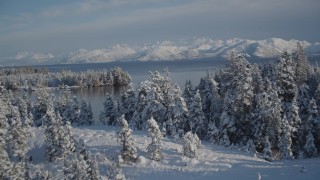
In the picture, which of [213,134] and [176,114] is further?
[176,114]

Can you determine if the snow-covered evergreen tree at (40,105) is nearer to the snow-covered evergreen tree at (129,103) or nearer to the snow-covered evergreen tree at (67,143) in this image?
the snow-covered evergreen tree at (129,103)

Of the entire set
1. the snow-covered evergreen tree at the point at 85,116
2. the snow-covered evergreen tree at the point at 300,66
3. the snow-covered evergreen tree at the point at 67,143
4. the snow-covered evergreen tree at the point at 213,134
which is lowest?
the snow-covered evergreen tree at the point at 85,116

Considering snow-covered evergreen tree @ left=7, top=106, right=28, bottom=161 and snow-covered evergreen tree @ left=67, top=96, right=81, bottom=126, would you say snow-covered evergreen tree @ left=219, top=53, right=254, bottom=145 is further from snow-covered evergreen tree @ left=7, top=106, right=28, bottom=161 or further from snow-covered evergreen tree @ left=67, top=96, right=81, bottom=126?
snow-covered evergreen tree @ left=67, top=96, right=81, bottom=126

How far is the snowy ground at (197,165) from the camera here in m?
Answer: 35.9

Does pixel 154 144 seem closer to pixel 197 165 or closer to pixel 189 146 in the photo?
pixel 189 146

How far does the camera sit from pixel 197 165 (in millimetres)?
38562

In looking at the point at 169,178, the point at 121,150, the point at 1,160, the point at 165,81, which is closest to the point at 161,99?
the point at 165,81

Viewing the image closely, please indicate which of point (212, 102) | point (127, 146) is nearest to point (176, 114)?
point (212, 102)

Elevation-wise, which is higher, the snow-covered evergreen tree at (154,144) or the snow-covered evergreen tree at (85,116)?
the snow-covered evergreen tree at (154,144)

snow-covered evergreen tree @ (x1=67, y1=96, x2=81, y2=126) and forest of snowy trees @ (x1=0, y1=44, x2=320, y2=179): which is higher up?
forest of snowy trees @ (x1=0, y1=44, x2=320, y2=179)

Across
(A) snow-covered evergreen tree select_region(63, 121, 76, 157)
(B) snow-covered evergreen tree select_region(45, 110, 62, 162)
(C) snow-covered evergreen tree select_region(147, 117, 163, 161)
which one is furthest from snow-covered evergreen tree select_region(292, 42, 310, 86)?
(B) snow-covered evergreen tree select_region(45, 110, 62, 162)

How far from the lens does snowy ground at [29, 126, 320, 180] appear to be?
35.9 metres

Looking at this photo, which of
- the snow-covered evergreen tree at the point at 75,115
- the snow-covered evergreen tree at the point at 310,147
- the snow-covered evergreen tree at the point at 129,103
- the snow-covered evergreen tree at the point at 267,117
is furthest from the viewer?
the snow-covered evergreen tree at the point at 75,115

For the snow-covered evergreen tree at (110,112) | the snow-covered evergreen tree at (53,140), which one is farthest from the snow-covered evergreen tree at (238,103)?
the snow-covered evergreen tree at (110,112)
